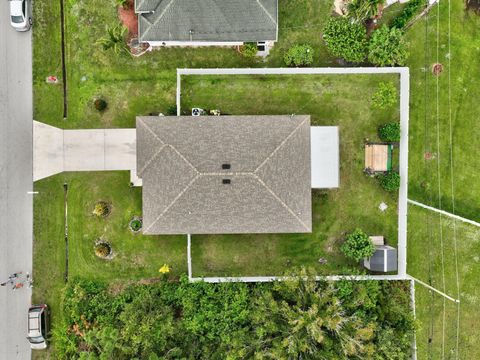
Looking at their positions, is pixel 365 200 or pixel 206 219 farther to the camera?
pixel 365 200

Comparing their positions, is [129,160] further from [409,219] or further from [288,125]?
[409,219]

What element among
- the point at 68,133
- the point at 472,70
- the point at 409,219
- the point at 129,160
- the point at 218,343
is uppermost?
the point at 472,70

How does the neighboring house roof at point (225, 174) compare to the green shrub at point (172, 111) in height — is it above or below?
below

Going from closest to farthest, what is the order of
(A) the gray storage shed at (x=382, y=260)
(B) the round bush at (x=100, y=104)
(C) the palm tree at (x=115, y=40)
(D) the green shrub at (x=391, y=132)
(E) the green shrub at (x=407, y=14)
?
(C) the palm tree at (x=115, y=40)
(A) the gray storage shed at (x=382, y=260)
(D) the green shrub at (x=391, y=132)
(E) the green shrub at (x=407, y=14)
(B) the round bush at (x=100, y=104)

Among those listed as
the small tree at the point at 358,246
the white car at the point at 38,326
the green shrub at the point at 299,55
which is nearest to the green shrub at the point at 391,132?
the small tree at the point at 358,246

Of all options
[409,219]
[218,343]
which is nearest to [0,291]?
[218,343]

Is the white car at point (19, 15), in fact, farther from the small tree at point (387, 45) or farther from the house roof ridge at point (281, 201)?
the small tree at point (387, 45)

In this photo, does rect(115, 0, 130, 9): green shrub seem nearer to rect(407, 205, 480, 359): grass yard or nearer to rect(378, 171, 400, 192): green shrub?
rect(378, 171, 400, 192): green shrub
